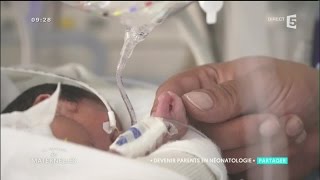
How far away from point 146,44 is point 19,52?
258 mm

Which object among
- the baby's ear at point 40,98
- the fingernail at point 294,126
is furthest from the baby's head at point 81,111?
the fingernail at point 294,126

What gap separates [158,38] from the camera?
0.80 meters

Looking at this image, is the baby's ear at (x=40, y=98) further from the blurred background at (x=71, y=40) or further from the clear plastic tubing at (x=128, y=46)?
the blurred background at (x=71, y=40)


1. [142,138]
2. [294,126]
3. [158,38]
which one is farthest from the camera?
[158,38]

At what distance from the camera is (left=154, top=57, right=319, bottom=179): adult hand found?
56cm

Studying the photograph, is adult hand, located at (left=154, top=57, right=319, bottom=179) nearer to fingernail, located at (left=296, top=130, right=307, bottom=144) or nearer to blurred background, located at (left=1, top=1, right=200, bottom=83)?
fingernail, located at (left=296, top=130, right=307, bottom=144)

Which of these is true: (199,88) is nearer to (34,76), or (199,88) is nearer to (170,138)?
(170,138)

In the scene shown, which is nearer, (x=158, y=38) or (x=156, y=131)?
(x=156, y=131)

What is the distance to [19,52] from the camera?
2.95 feet

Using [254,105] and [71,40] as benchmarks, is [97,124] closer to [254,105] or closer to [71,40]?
[254,105]

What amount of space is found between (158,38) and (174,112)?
0.27 metres

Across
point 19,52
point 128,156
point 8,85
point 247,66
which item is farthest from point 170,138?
point 19,52

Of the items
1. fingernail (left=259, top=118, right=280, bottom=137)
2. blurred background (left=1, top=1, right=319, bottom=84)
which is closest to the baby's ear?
blurred background (left=1, top=1, right=319, bottom=84)

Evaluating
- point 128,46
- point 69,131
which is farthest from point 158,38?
point 69,131
